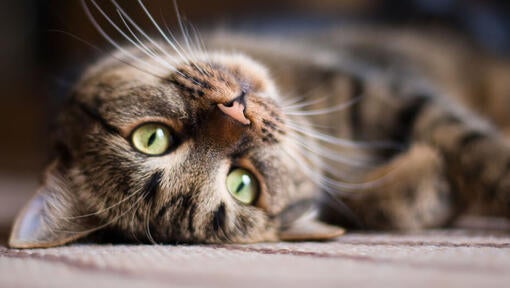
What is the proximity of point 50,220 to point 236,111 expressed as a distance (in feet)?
1.25

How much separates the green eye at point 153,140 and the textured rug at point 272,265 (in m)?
0.18

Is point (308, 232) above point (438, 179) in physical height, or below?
below

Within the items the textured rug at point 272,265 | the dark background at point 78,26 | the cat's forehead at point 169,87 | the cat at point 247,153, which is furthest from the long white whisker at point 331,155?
the dark background at point 78,26

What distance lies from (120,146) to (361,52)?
3.23ft

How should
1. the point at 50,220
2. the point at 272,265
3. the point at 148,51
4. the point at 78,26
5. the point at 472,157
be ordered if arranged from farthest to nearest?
1. the point at 78,26
2. the point at 472,157
3. the point at 148,51
4. the point at 50,220
5. the point at 272,265

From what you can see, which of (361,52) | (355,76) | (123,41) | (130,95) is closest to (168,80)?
(130,95)

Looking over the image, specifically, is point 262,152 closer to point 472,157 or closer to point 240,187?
point 240,187

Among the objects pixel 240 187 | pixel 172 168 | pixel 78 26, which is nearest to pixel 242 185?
pixel 240 187

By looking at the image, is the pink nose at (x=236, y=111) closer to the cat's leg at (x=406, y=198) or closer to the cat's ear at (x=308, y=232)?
the cat's ear at (x=308, y=232)

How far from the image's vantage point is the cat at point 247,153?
0.92 m

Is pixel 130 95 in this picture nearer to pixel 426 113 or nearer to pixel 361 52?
pixel 426 113

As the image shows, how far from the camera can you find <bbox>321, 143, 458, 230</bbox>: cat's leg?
115 cm

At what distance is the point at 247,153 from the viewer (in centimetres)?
96

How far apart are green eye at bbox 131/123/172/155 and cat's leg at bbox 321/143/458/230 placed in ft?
1.54
